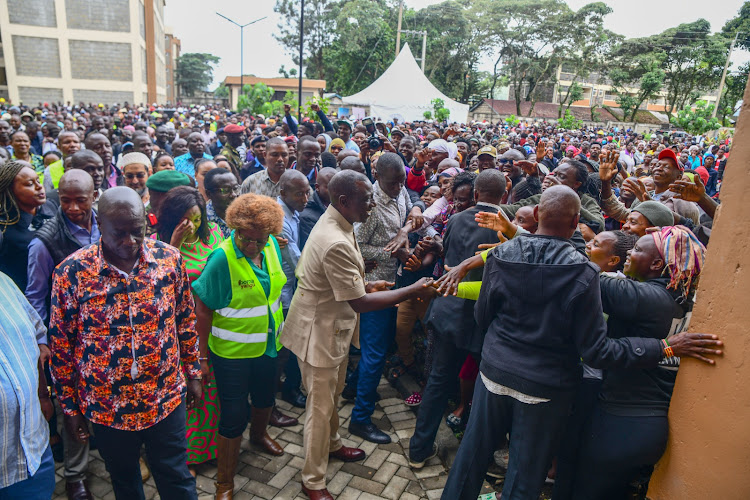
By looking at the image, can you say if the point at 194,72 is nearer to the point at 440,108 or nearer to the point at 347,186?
the point at 440,108

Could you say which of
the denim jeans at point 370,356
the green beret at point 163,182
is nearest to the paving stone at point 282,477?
the denim jeans at point 370,356

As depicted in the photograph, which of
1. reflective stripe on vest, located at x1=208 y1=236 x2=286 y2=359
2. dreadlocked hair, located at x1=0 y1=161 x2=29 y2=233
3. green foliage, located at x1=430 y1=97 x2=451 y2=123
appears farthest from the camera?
green foliage, located at x1=430 y1=97 x2=451 y2=123

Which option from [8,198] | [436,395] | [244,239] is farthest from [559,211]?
[8,198]

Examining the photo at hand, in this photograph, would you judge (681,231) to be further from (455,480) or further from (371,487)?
(371,487)

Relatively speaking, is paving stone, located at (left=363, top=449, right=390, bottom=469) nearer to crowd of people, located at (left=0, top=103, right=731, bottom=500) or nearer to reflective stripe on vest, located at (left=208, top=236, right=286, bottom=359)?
crowd of people, located at (left=0, top=103, right=731, bottom=500)

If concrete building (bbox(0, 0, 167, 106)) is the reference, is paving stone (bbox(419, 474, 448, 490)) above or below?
below

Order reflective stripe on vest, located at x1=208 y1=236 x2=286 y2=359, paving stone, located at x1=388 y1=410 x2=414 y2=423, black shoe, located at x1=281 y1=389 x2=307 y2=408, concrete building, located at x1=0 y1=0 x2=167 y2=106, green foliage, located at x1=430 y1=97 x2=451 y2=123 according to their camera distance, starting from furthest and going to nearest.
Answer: concrete building, located at x1=0 y1=0 x2=167 y2=106 → green foliage, located at x1=430 y1=97 x2=451 y2=123 → black shoe, located at x1=281 y1=389 x2=307 y2=408 → paving stone, located at x1=388 y1=410 x2=414 y2=423 → reflective stripe on vest, located at x1=208 y1=236 x2=286 y2=359

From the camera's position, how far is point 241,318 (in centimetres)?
302

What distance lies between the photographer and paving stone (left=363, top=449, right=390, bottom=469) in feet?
11.8

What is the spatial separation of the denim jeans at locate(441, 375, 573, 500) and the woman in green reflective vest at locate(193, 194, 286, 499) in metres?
1.39

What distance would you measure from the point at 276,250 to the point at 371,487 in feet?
5.95

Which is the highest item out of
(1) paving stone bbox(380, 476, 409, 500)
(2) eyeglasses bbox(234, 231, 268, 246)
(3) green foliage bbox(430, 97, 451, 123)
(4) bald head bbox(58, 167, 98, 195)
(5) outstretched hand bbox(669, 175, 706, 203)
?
(3) green foliage bbox(430, 97, 451, 123)

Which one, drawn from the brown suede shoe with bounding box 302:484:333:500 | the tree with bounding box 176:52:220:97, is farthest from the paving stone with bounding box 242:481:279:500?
the tree with bounding box 176:52:220:97

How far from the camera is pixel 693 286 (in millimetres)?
2414
